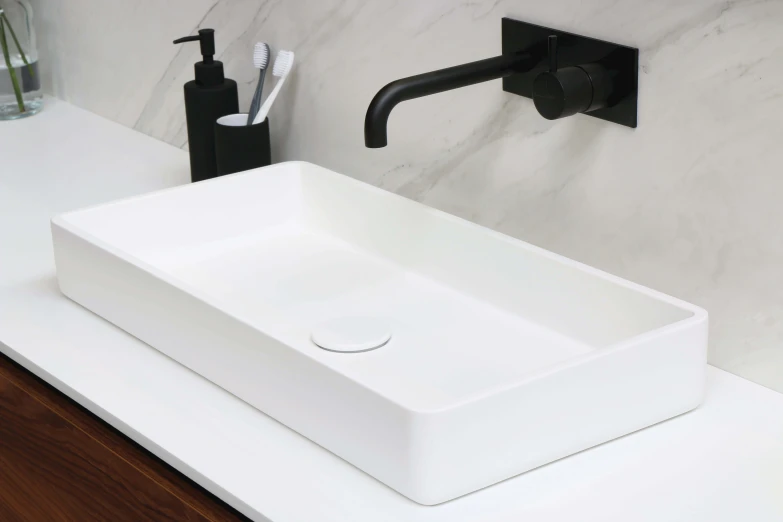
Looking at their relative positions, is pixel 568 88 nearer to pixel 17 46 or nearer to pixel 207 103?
pixel 207 103

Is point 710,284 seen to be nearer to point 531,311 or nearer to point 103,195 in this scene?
point 531,311

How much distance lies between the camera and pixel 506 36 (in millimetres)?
1188

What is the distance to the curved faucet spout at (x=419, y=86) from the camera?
40.9 inches

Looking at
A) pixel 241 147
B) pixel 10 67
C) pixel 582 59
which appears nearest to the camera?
pixel 582 59

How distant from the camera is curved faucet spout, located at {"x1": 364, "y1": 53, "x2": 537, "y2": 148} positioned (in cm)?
104

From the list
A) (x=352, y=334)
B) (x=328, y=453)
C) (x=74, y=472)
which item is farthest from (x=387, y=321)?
(x=74, y=472)

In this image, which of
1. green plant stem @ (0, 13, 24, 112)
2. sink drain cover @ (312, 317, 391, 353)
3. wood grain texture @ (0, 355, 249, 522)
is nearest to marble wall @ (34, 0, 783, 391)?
sink drain cover @ (312, 317, 391, 353)

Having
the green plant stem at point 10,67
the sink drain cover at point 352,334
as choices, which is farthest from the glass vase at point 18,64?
the sink drain cover at point 352,334

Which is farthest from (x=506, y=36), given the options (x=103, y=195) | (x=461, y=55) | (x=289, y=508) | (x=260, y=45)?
(x=103, y=195)

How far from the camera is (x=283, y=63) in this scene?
1.47 metres

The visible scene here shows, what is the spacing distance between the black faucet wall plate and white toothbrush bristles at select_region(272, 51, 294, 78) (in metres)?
0.38

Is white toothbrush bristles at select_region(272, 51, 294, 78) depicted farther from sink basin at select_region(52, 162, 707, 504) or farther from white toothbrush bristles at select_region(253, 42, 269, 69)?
sink basin at select_region(52, 162, 707, 504)

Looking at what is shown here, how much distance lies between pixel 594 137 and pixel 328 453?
1.46 ft

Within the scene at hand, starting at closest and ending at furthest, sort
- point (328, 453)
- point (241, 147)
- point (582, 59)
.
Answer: point (328, 453), point (582, 59), point (241, 147)
